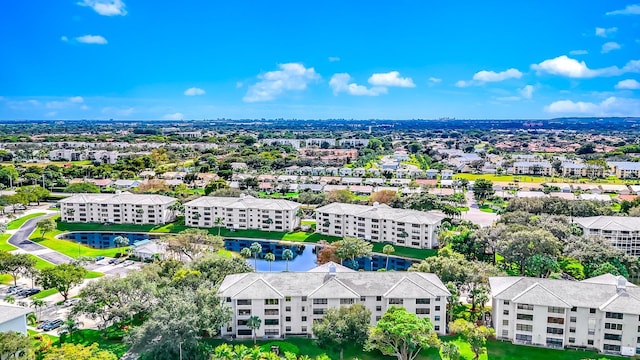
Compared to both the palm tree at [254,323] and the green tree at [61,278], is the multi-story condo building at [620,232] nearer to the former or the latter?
the palm tree at [254,323]

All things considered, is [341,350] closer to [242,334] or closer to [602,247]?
[242,334]

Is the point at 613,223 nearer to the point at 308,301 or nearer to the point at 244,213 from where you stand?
the point at 308,301

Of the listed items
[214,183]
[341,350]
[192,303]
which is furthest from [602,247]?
[214,183]

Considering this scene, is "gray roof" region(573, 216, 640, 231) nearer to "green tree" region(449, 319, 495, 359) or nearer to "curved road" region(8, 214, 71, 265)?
"green tree" region(449, 319, 495, 359)

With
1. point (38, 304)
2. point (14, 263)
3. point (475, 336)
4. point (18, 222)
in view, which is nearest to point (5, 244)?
point (18, 222)

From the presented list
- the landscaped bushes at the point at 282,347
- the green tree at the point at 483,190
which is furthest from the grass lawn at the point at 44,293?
the green tree at the point at 483,190

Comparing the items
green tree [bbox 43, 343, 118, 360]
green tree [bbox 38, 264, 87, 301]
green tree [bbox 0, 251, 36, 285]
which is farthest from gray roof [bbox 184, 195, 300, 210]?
green tree [bbox 43, 343, 118, 360]
